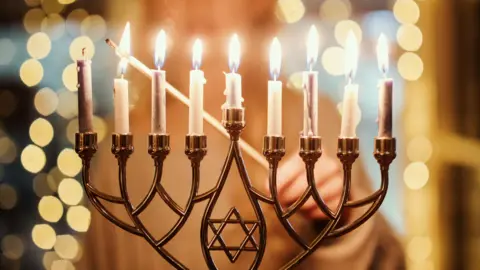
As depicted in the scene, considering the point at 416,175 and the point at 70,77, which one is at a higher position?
the point at 70,77

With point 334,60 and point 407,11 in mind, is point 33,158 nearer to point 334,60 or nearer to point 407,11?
point 334,60

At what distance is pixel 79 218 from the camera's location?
3.32 feet

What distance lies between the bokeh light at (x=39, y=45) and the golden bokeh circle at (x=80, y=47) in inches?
1.8

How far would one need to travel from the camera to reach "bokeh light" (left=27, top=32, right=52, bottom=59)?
3.39ft

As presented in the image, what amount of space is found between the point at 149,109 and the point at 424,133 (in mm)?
472

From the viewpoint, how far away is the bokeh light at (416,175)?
940 mm

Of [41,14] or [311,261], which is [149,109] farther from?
[311,261]

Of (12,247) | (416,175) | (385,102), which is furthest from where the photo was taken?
(12,247)

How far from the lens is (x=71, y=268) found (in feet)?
3.31

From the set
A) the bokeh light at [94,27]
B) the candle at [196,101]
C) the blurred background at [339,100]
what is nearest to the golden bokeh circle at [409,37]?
the blurred background at [339,100]

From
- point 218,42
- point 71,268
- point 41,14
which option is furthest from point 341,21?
point 71,268

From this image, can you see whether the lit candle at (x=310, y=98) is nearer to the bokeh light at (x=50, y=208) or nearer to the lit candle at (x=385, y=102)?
the lit candle at (x=385, y=102)

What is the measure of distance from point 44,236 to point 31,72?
0.99 feet

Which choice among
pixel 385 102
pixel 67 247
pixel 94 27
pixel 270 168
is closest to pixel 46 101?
pixel 94 27
